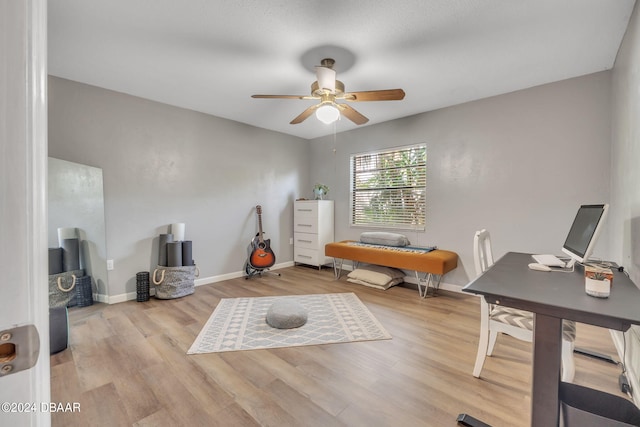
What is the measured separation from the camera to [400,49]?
7.49ft

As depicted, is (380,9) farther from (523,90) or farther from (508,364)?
(508,364)

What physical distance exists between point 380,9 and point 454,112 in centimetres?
221

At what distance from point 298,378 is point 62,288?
2.73 meters

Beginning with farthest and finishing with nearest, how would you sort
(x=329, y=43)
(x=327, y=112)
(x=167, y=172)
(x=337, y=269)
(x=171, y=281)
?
(x=337, y=269), (x=167, y=172), (x=171, y=281), (x=327, y=112), (x=329, y=43)

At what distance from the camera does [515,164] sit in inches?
123

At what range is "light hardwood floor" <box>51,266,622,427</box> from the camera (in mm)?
1489

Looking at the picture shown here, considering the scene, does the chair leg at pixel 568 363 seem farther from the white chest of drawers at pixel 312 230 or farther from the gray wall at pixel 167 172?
the gray wall at pixel 167 172

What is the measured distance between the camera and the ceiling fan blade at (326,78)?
2.24 metres

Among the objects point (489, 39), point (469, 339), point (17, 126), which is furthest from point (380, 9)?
point (469, 339)

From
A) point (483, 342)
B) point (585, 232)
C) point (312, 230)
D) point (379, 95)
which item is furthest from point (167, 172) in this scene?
point (585, 232)

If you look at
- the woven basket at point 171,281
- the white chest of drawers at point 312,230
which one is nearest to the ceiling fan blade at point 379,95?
the white chest of drawers at point 312,230

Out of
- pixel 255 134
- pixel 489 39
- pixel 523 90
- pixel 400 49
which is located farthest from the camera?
pixel 255 134

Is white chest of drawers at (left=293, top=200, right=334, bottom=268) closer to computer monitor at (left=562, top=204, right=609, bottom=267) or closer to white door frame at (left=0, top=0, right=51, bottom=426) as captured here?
computer monitor at (left=562, top=204, right=609, bottom=267)

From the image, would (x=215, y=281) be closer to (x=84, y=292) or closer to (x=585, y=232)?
(x=84, y=292)
